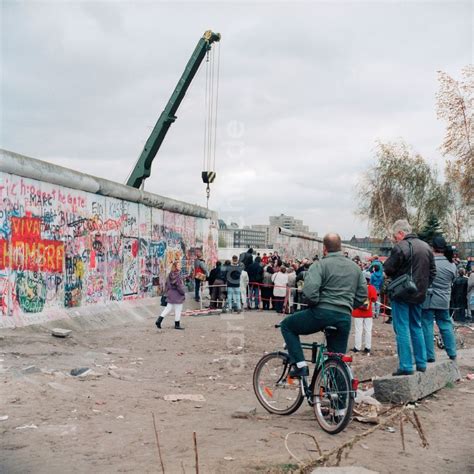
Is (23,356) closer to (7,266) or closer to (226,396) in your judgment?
(7,266)

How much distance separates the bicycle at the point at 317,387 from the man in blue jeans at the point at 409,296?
1.31 meters

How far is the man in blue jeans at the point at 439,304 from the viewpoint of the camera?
899 cm

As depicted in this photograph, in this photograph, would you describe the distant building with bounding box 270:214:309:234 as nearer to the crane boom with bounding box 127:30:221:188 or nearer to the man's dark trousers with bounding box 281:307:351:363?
the crane boom with bounding box 127:30:221:188

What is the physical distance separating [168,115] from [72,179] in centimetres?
1171

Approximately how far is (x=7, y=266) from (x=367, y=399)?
8.02 metres

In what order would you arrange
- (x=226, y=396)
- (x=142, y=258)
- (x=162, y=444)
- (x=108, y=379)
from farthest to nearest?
(x=142, y=258), (x=108, y=379), (x=226, y=396), (x=162, y=444)

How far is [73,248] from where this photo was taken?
15.4 metres

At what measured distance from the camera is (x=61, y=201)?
15070mm

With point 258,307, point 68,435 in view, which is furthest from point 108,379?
point 258,307

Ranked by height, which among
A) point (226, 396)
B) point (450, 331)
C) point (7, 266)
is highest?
point (7, 266)

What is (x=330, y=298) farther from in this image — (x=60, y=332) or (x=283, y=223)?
(x=283, y=223)

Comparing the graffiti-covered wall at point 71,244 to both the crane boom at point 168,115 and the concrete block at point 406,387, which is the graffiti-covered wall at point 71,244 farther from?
the concrete block at point 406,387

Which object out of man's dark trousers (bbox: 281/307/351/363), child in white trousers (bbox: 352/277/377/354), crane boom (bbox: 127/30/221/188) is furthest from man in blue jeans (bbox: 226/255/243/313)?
man's dark trousers (bbox: 281/307/351/363)

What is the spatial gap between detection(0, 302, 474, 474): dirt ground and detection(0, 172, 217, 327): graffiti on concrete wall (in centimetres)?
128
